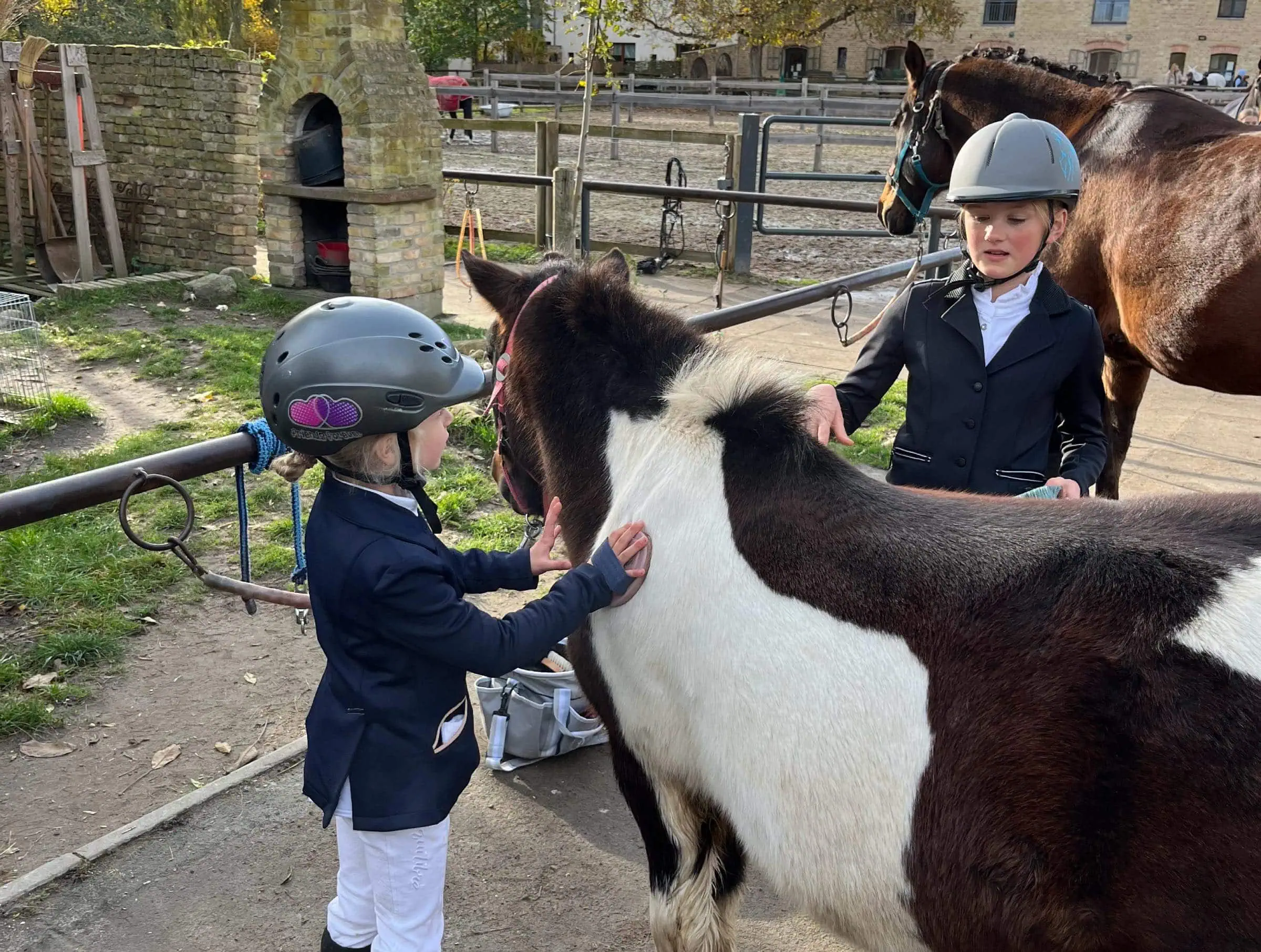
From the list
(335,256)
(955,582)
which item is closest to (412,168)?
(335,256)

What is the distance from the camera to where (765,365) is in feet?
6.33

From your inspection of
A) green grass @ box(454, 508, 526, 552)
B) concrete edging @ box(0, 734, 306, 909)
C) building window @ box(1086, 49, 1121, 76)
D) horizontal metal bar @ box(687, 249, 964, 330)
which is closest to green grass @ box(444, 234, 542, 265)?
horizontal metal bar @ box(687, 249, 964, 330)

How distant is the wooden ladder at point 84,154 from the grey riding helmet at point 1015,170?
9.80 meters

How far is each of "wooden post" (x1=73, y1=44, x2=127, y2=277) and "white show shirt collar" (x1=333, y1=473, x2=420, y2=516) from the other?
31.7 ft

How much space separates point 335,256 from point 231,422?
3.88 m

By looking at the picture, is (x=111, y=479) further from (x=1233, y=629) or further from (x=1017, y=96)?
(x=1017, y=96)

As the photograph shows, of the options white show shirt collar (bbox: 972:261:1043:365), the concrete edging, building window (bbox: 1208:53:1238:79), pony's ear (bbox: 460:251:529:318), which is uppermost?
building window (bbox: 1208:53:1238:79)

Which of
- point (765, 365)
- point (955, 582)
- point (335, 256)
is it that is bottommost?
point (335, 256)

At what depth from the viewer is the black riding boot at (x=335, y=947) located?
2107 mm

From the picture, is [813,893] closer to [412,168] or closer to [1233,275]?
[1233,275]

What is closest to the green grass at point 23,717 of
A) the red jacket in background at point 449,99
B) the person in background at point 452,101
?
the person in background at point 452,101

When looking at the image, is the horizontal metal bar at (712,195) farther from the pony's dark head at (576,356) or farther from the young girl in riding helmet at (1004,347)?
the pony's dark head at (576,356)

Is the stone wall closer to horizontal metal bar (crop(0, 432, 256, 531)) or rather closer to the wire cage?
the wire cage

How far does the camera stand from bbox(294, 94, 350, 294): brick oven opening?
30.2 feet
